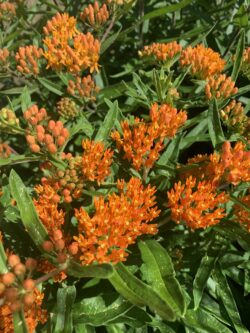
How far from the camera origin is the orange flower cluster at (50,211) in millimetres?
1888

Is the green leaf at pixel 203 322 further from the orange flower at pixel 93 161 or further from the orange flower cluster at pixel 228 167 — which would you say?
the orange flower at pixel 93 161

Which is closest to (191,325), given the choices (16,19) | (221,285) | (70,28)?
(221,285)

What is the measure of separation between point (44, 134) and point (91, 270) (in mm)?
820

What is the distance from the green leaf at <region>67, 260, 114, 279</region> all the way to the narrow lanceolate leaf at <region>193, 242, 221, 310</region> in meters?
0.82

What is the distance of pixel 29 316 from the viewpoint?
1906mm

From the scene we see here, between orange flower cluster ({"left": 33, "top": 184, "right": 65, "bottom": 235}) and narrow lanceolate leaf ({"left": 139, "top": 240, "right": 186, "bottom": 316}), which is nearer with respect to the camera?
narrow lanceolate leaf ({"left": 139, "top": 240, "right": 186, "bottom": 316})

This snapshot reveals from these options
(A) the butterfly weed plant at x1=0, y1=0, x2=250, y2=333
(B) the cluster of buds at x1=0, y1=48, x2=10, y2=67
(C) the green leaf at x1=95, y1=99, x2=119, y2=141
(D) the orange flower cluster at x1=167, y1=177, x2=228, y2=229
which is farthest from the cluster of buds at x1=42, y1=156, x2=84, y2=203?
(B) the cluster of buds at x1=0, y1=48, x2=10, y2=67

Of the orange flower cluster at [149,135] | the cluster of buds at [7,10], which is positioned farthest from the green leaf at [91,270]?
the cluster of buds at [7,10]

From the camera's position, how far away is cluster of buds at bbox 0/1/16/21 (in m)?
3.36

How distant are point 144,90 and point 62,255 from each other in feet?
4.63

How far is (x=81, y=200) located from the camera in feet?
7.35

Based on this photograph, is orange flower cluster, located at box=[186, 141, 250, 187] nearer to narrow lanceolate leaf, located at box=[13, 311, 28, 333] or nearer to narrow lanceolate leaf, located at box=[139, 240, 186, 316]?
narrow lanceolate leaf, located at box=[139, 240, 186, 316]

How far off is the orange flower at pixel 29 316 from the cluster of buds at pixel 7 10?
241cm

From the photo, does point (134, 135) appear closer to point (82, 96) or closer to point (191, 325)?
point (82, 96)
